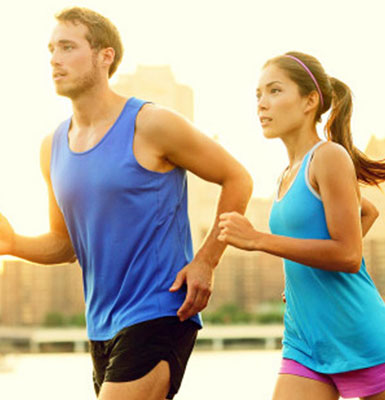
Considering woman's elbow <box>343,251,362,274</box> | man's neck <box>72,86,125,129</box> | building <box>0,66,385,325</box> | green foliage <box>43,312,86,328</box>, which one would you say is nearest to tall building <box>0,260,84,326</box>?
building <box>0,66,385,325</box>

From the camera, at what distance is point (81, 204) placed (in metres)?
2.74

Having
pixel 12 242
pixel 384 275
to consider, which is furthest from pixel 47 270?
pixel 12 242

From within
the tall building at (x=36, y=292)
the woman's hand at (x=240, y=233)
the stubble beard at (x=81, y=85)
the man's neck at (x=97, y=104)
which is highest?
the stubble beard at (x=81, y=85)

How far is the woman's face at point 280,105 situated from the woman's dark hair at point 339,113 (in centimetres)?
4

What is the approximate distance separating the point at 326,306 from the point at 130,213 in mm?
597

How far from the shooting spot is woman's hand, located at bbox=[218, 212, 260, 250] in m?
2.38

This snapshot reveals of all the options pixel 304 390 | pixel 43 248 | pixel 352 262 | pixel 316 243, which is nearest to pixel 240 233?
pixel 316 243

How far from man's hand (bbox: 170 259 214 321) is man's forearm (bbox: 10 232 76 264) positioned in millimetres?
558

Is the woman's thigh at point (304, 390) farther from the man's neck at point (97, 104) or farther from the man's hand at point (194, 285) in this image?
the man's neck at point (97, 104)

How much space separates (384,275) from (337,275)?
77.3 metres

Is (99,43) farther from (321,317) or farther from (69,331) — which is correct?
(69,331)

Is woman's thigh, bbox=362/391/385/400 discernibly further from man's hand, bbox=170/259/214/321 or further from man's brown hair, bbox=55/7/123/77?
man's brown hair, bbox=55/7/123/77

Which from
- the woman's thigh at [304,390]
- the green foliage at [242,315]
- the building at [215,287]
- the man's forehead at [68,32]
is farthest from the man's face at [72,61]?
the green foliage at [242,315]

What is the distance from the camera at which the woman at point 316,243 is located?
2479mm
